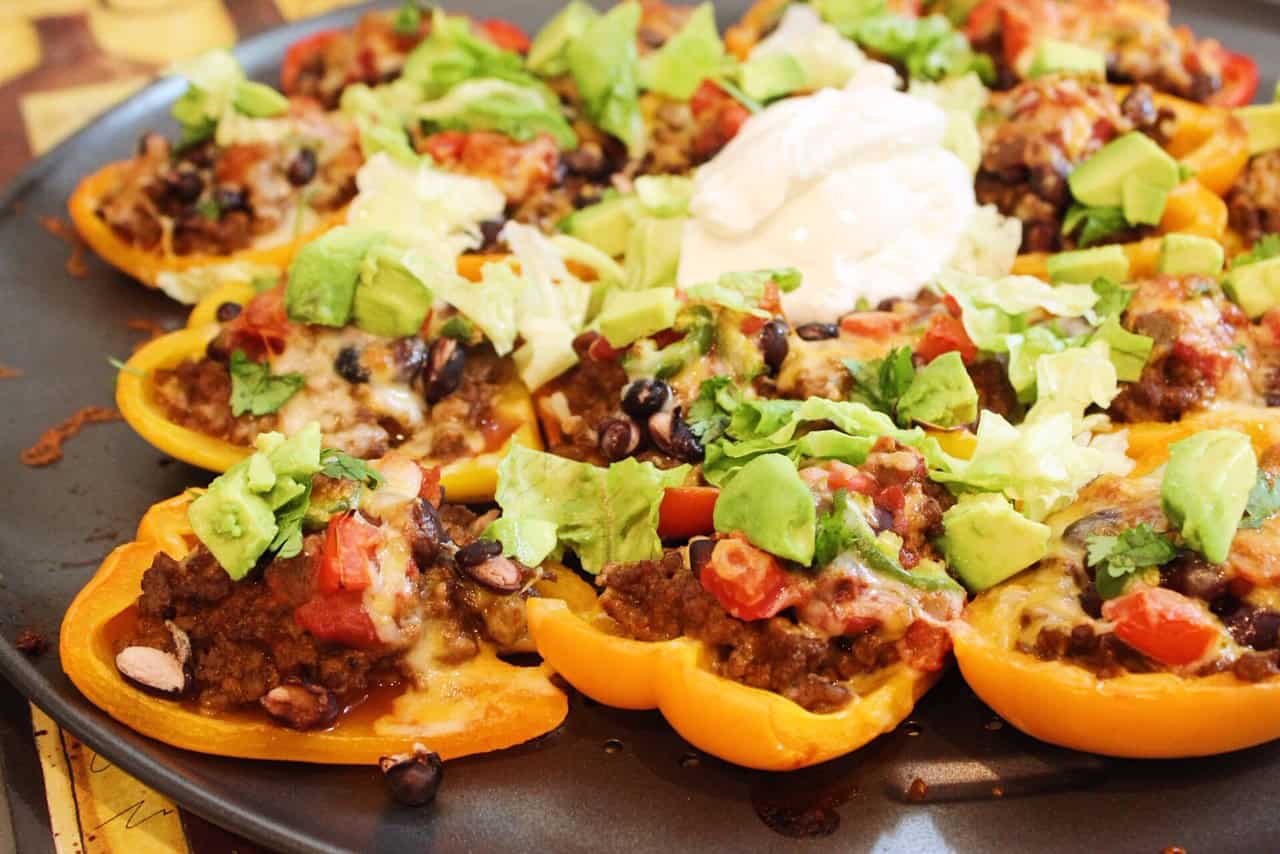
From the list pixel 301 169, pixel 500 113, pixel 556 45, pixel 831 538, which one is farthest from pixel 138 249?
pixel 831 538

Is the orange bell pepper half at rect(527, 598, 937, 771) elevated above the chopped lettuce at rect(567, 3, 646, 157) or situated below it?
below

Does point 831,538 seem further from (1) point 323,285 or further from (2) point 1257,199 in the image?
(2) point 1257,199

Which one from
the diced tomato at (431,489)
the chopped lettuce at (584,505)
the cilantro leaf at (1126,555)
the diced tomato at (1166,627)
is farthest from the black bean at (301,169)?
the diced tomato at (1166,627)

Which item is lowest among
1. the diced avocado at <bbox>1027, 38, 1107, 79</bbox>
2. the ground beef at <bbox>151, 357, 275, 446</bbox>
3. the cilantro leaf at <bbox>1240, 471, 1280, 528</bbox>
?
the ground beef at <bbox>151, 357, 275, 446</bbox>

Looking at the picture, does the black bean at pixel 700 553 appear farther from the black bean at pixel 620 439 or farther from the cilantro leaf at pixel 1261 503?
the cilantro leaf at pixel 1261 503

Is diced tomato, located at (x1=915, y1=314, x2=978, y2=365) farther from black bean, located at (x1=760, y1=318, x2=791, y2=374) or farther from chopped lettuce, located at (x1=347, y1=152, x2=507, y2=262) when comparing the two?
chopped lettuce, located at (x1=347, y1=152, x2=507, y2=262)

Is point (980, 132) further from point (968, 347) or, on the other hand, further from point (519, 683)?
point (519, 683)

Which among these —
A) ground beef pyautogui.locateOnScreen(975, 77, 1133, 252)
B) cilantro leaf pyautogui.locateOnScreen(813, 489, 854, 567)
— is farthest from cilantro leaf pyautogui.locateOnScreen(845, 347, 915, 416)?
ground beef pyautogui.locateOnScreen(975, 77, 1133, 252)
